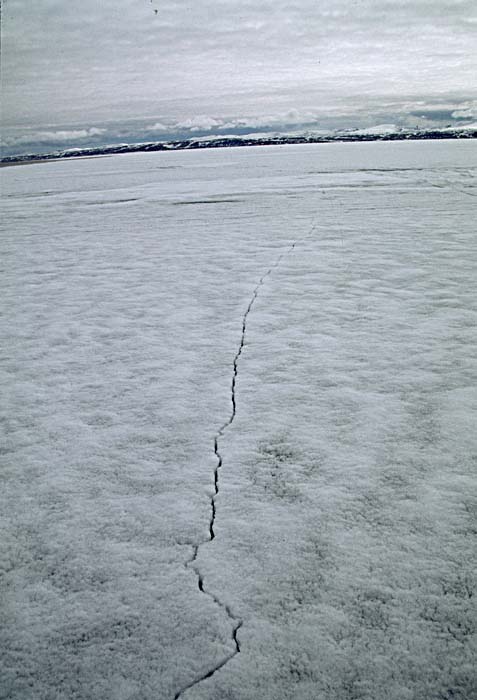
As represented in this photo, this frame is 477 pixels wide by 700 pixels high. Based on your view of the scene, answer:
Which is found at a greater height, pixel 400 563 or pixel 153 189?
pixel 153 189

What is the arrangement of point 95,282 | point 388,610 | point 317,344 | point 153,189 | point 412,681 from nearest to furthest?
1. point 412,681
2. point 388,610
3. point 317,344
4. point 95,282
5. point 153,189

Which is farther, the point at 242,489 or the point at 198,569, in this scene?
the point at 242,489

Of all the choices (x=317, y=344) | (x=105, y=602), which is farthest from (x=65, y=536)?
(x=317, y=344)

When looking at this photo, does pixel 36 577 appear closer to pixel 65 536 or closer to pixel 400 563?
pixel 65 536

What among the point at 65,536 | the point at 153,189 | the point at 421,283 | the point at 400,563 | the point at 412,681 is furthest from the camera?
the point at 153,189

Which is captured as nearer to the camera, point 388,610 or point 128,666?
point 128,666

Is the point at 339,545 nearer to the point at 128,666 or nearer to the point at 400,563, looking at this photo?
the point at 400,563

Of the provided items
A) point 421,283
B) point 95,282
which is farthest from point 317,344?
point 95,282
